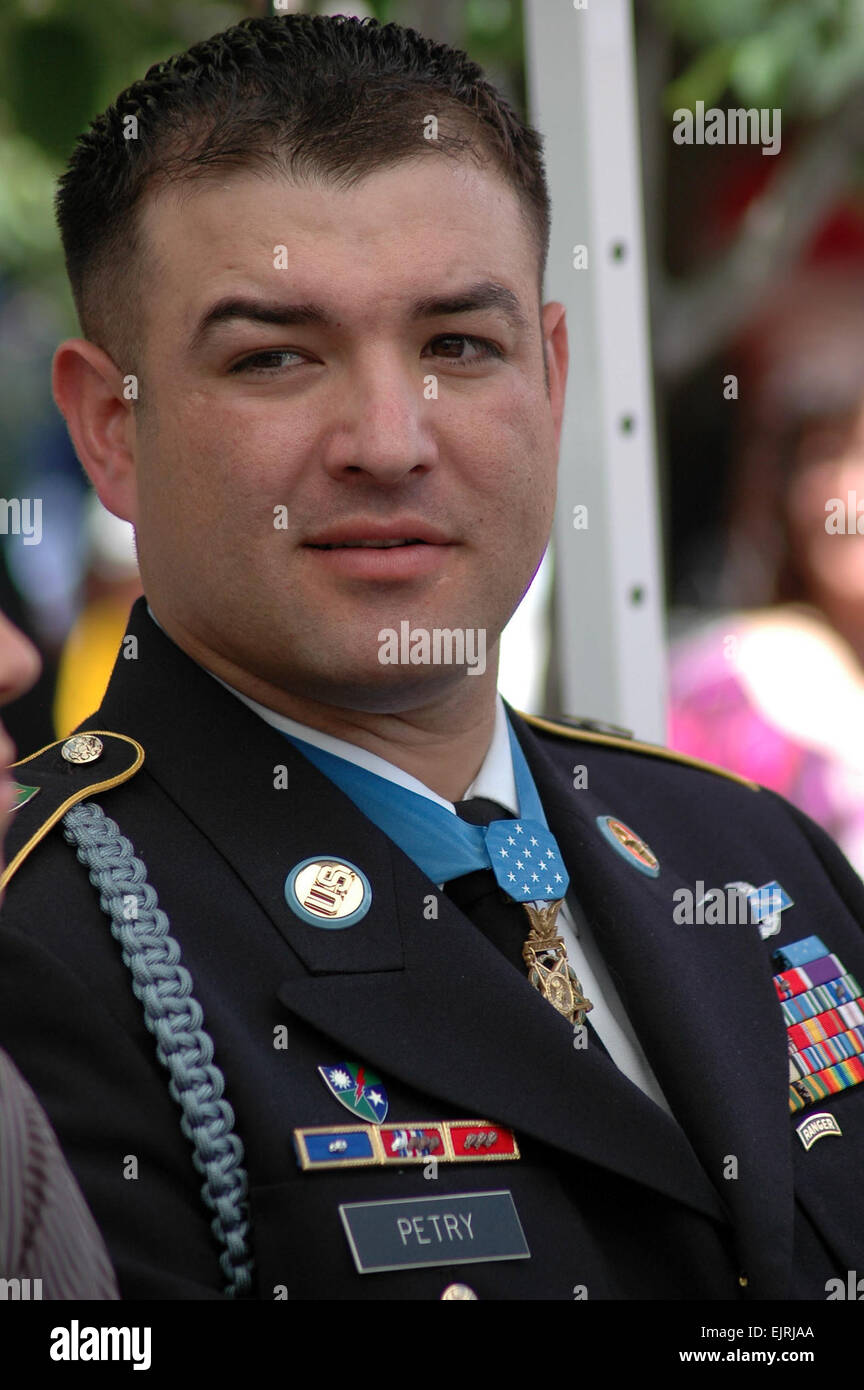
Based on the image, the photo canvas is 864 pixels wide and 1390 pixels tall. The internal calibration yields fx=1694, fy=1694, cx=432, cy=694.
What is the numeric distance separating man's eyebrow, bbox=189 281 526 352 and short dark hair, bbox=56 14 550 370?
0.12m

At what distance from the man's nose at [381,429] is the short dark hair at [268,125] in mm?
207

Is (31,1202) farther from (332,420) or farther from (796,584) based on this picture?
(796,584)

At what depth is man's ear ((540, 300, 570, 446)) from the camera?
2083mm

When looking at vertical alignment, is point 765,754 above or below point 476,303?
above

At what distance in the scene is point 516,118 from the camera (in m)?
1.96

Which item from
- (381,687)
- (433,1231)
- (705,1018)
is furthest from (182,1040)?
(705,1018)

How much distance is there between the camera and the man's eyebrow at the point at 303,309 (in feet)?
5.50

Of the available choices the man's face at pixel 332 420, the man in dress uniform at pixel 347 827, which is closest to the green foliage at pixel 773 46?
the man in dress uniform at pixel 347 827

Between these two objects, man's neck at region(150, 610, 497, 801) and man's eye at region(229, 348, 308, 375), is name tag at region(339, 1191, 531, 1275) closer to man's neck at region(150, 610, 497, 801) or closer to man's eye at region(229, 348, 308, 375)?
man's neck at region(150, 610, 497, 801)

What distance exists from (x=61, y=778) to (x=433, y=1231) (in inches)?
24.1

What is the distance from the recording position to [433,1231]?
5.08ft

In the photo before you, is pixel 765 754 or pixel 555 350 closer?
pixel 555 350

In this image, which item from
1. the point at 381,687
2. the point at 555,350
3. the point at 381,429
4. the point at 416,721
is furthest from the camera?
the point at 555,350

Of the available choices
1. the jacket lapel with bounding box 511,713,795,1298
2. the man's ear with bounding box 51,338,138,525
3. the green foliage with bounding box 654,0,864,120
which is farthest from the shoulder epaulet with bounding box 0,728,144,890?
the green foliage with bounding box 654,0,864,120
